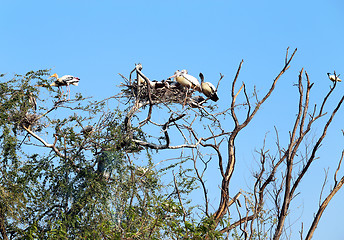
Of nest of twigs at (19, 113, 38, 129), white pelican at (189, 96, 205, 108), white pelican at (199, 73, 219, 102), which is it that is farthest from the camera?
white pelican at (199, 73, 219, 102)

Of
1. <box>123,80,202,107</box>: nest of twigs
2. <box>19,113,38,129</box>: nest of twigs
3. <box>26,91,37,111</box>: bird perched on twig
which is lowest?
<box>19,113,38,129</box>: nest of twigs

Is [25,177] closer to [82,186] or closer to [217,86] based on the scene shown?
[82,186]

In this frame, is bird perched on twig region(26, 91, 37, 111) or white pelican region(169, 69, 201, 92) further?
white pelican region(169, 69, 201, 92)

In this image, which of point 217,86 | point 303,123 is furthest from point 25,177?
point 303,123

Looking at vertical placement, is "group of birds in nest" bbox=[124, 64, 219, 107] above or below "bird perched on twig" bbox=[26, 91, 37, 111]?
above

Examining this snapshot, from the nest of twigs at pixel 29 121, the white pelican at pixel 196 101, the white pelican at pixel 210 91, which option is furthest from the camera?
the white pelican at pixel 210 91

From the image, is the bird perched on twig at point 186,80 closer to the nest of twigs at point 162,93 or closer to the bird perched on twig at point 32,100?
the nest of twigs at point 162,93

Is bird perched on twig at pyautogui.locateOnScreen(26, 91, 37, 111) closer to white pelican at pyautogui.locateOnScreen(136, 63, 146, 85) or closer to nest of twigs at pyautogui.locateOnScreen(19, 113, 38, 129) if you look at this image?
nest of twigs at pyautogui.locateOnScreen(19, 113, 38, 129)

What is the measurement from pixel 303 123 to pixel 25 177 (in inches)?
151

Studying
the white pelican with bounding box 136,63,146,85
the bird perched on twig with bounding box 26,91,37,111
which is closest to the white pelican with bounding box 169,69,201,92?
the white pelican with bounding box 136,63,146,85

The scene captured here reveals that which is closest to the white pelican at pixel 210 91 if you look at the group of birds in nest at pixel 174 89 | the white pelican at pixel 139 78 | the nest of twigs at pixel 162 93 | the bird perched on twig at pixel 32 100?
the group of birds in nest at pixel 174 89

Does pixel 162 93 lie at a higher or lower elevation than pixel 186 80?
lower

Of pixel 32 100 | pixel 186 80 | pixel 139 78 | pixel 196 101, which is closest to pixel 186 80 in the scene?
pixel 186 80

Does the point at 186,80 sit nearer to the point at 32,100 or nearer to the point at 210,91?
the point at 210,91
